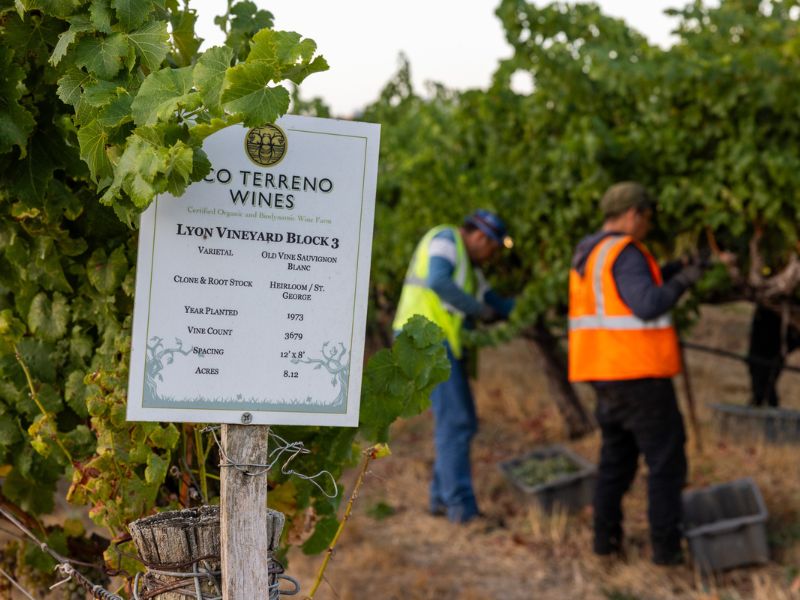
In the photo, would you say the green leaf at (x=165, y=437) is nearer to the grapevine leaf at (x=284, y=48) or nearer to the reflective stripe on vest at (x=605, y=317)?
the grapevine leaf at (x=284, y=48)

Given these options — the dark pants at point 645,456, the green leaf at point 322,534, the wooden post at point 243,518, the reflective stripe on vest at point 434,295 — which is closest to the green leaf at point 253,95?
the wooden post at point 243,518

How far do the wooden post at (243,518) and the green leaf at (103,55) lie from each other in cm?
70

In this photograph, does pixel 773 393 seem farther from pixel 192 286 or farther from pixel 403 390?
pixel 192 286

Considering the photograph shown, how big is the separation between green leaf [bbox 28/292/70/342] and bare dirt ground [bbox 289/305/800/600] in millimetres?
1400

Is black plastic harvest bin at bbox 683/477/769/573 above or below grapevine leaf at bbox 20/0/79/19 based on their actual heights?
below

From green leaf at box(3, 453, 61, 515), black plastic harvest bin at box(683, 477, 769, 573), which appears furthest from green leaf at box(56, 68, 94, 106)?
black plastic harvest bin at box(683, 477, 769, 573)

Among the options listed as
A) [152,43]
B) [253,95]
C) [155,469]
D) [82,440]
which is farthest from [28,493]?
[253,95]

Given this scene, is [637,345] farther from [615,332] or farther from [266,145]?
[266,145]

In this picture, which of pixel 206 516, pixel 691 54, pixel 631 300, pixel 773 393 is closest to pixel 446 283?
pixel 631 300

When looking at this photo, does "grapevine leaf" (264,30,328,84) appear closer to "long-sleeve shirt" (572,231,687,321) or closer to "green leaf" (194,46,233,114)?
"green leaf" (194,46,233,114)

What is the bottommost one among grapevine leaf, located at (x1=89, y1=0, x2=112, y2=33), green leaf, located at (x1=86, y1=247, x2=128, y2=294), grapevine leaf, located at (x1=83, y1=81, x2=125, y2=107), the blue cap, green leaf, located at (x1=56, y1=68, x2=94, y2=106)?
green leaf, located at (x1=86, y1=247, x2=128, y2=294)

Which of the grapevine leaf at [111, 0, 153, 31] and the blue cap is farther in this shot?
the blue cap

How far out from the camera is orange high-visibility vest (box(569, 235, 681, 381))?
15.3 ft

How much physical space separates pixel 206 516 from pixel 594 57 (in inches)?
161
